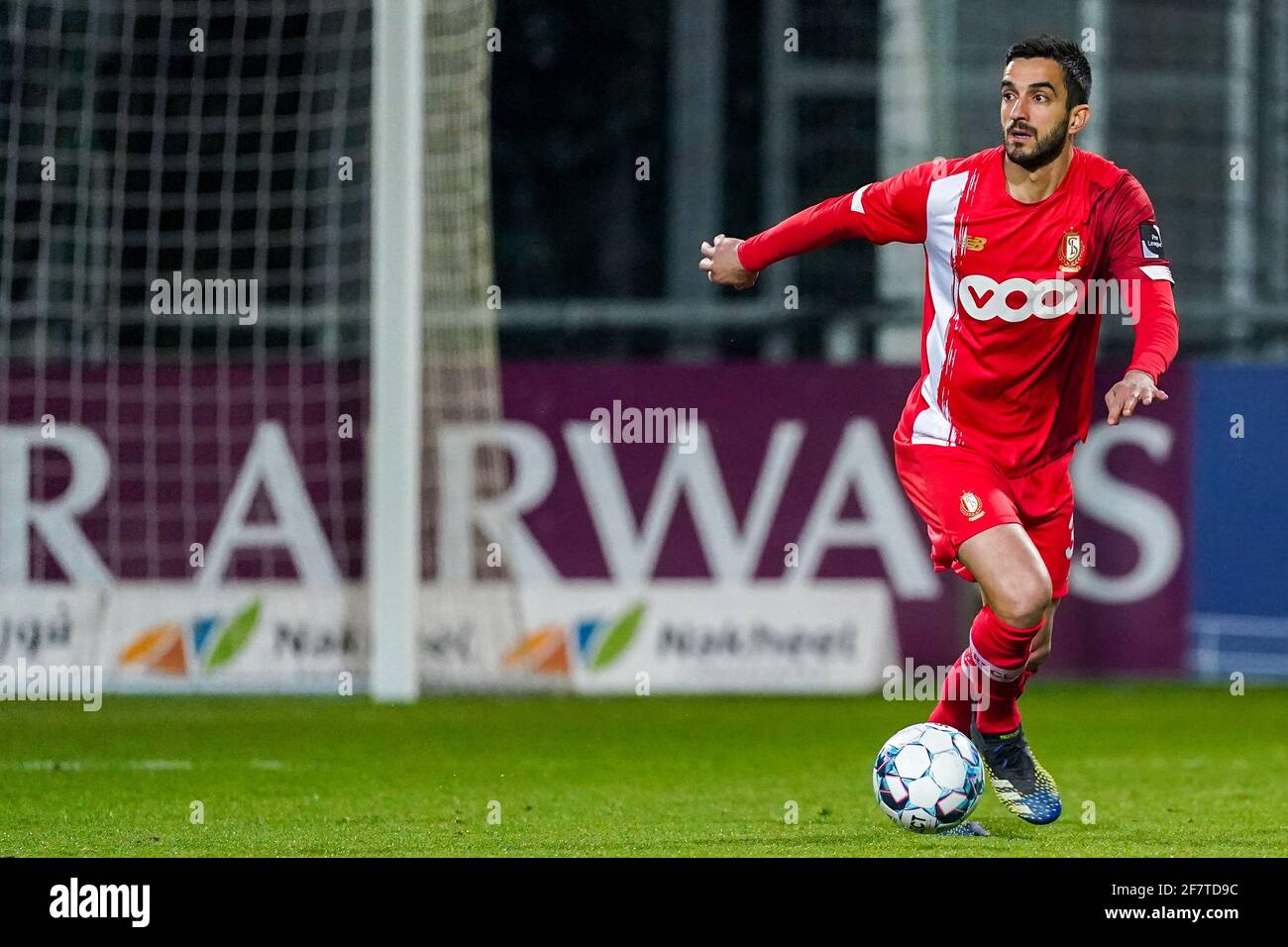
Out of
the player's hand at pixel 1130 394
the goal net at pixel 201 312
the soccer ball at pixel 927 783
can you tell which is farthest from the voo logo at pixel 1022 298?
the goal net at pixel 201 312

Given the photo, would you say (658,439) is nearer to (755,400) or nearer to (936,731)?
(755,400)

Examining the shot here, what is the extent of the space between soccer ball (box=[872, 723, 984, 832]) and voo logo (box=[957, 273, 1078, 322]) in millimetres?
1158

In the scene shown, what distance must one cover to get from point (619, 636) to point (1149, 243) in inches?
219

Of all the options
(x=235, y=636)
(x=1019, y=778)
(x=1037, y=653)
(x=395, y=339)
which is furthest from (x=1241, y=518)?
(x=1019, y=778)

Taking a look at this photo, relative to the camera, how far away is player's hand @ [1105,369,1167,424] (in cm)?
550

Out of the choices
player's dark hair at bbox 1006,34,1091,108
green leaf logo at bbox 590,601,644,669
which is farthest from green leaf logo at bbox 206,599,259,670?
player's dark hair at bbox 1006,34,1091,108

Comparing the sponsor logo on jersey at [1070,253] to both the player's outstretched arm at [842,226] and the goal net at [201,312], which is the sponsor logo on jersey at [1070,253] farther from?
the goal net at [201,312]

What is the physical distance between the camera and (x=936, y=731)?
19.9 ft

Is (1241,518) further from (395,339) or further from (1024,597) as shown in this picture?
(1024,597)

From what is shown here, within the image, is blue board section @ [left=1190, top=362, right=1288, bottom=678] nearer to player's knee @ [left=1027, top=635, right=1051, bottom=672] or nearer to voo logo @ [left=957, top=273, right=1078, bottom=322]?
player's knee @ [left=1027, top=635, right=1051, bottom=672]

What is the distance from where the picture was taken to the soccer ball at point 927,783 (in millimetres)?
5871
